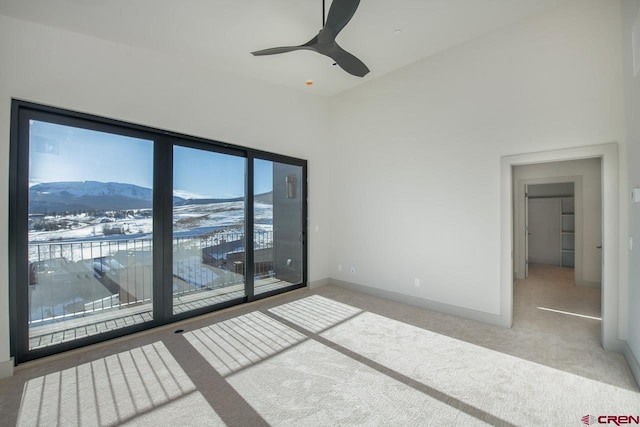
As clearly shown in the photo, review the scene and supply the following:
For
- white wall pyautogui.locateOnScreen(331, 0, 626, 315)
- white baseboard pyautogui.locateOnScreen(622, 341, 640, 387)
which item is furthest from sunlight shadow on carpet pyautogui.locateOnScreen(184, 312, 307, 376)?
white baseboard pyautogui.locateOnScreen(622, 341, 640, 387)

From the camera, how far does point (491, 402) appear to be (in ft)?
6.63

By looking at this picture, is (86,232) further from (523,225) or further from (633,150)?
(523,225)

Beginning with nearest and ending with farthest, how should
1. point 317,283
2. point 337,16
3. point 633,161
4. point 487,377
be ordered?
1. point 337,16
2. point 487,377
3. point 633,161
4. point 317,283

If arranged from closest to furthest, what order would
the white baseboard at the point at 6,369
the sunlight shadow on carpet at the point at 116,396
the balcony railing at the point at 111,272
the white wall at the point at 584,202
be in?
the sunlight shadow on carpet at the point at 116,396 → the white baseboard at the point at 6,369 → the balcony railing at the point at 111,272 → the white wall at the point at 584,202

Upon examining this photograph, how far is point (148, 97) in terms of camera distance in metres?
3.29

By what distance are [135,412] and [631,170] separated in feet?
15.2

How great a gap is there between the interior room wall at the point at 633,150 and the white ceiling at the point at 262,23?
77 centimetres

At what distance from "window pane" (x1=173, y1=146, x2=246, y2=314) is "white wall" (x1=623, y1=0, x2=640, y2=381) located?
4329 millimetres

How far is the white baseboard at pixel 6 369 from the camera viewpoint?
240cm

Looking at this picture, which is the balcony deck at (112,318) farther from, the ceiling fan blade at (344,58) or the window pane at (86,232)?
the ceiling fan blade at (344,58)

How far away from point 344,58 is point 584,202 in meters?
5.15

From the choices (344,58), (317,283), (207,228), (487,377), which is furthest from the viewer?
(317,283)

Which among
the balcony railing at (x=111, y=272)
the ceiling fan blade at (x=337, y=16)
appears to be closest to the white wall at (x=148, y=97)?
the balcony railing at (x=111, y=272)

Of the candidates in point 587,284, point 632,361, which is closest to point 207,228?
point 632,361
